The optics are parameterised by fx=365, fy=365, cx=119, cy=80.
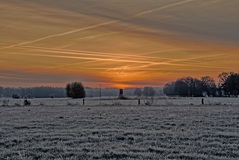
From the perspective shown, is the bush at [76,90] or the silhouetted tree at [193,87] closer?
the bush at [76,90]

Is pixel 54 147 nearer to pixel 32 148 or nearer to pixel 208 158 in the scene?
pixel 32 148

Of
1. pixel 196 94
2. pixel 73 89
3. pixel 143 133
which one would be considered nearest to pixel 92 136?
pixel 143 133

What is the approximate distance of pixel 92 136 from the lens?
1655 centimetres

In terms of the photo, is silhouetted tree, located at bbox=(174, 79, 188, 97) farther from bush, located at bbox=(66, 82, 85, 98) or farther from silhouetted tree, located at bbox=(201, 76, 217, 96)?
bush, located at bbox=(66, 82, 85, 98)

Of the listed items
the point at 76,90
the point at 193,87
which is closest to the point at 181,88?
the point at 193,87

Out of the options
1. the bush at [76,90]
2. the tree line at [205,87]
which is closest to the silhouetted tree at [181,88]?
the tree line at [205,87]

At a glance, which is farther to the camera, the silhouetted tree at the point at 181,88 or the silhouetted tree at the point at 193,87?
the silhouetted tree at the point at 181,88

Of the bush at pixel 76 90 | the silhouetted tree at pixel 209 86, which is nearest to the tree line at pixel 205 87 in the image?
the silhouetted tree at pixel 209 86

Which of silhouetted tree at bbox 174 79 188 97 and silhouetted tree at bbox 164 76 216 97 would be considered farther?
silhouetted tree at bbox 174 79 188 97

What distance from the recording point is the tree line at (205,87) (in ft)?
422

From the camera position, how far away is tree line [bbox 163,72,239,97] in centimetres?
12875

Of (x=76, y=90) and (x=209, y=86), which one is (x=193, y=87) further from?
(x=76, y=90)

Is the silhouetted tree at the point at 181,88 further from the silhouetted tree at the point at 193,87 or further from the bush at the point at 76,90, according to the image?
the bush at the point at 76,90

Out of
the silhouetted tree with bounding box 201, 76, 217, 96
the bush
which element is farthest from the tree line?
the bush
